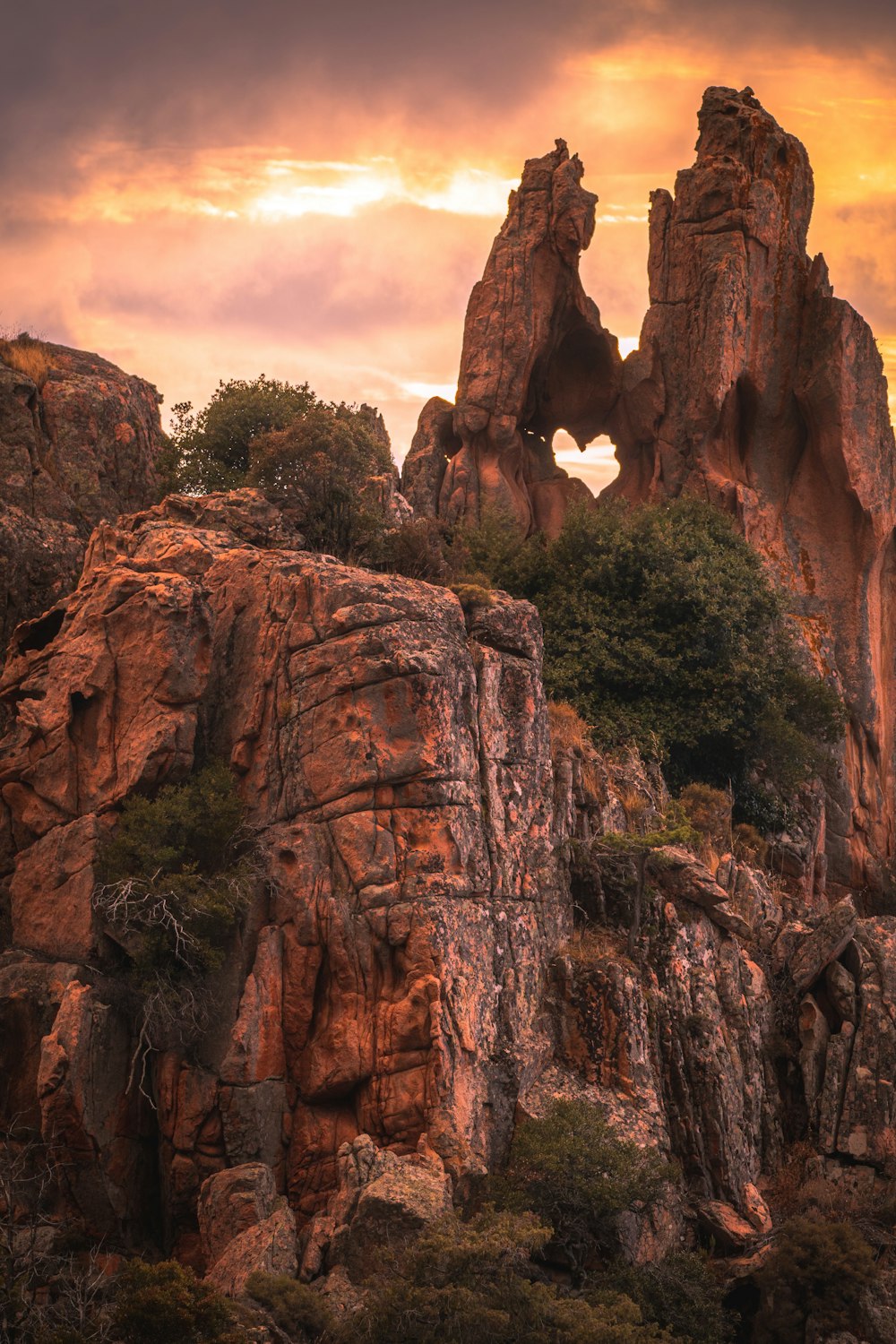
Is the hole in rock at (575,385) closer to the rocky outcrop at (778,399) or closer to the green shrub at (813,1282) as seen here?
the rocky outcrop at (778,399)

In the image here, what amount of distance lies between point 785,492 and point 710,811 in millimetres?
17797

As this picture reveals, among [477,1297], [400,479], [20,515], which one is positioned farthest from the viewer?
[400,479]

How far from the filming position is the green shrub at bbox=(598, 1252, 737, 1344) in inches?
919

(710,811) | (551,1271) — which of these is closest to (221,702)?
(551,1271)

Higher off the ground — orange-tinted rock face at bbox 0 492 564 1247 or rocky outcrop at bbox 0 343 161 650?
rocky outcrop at bbox 0 343 161 650

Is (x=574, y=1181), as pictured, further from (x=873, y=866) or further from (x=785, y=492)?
(x=785, y=492)

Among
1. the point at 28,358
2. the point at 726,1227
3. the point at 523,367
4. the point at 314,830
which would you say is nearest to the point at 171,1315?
the point at 314,830

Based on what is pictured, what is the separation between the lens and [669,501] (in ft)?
157

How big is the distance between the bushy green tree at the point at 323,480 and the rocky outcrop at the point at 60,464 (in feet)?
16.0

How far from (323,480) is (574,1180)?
56.9ft

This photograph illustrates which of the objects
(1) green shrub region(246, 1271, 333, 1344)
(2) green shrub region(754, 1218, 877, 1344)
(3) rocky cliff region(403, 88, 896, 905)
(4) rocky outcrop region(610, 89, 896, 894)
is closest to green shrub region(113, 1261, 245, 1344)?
(1) green shrub region(246, 1271, 333, 1344)

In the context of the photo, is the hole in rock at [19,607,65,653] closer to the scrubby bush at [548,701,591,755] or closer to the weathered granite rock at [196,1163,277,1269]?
the scrubby bush at [548,701,591,755]

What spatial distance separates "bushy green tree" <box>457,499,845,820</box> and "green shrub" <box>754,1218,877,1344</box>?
15073mm

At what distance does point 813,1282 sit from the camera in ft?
80.0
